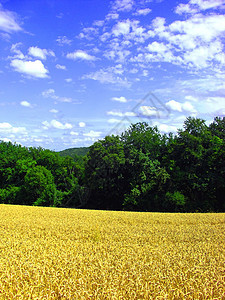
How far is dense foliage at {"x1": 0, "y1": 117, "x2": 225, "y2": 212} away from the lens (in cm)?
3859

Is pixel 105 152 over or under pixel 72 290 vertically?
over

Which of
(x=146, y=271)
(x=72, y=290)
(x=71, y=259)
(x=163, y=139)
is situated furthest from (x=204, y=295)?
(x=163, y=139)

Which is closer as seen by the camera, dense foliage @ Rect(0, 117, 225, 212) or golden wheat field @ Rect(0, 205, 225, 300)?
golden wheat field @ Rect(0, 205, 225, 300)

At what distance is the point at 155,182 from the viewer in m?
39.5

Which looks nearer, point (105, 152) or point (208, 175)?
point (208, 175)

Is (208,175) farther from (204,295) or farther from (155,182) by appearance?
(204,295)

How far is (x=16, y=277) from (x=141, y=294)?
2845mm

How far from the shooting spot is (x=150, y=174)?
40125 millimetres

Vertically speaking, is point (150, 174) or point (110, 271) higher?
point (150, 174)

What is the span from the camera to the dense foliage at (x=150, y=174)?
127 ft

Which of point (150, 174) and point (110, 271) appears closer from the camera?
point (110, 271)

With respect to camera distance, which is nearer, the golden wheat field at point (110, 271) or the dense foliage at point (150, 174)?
the golden wheat field at point (110, 271)

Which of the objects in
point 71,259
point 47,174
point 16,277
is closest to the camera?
point 16,277

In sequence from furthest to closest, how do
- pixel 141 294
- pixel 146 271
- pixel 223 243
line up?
pixel 223 243
pixel 146 271
pixel 141 294
